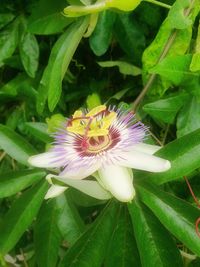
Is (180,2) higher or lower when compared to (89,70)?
lower

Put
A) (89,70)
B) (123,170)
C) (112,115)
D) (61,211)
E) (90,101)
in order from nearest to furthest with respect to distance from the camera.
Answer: (123,170)
(112,115)
(61,211)
(90,101)
(89,70)

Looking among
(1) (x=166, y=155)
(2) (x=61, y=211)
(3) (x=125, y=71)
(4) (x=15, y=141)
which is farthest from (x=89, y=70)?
(1) (x=166, y=155)

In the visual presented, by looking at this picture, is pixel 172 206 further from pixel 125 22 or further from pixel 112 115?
pixel 125 22

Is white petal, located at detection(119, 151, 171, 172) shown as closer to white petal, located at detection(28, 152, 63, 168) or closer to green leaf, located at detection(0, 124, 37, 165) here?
white petal, located at detection(28, 152, 63, 168)

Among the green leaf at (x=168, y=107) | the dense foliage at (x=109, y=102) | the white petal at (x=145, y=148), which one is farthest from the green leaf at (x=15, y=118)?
the white petal at (x=145, y=148)

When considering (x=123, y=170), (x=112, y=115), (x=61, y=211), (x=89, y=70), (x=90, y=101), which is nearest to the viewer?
(x=123, y=170)

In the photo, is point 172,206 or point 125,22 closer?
point 172,206

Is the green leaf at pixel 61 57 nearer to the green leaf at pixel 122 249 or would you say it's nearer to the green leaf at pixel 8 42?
the green leaf at pixel 122 249
